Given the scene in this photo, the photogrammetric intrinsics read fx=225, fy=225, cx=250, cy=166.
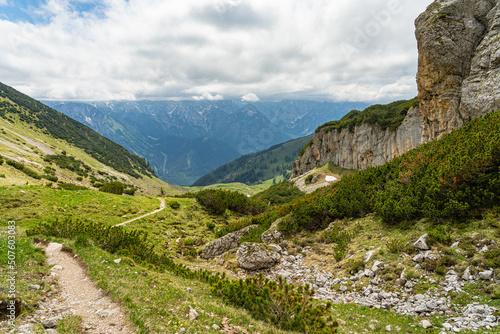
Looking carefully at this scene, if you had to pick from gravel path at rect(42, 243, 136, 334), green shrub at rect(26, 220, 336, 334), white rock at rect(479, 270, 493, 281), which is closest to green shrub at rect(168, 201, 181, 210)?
green shrub at rect(26, 220, 336, 334)

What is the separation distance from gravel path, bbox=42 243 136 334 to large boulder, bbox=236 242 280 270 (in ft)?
28.6

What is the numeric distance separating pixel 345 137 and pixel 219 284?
342 feet

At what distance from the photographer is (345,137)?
102312mm

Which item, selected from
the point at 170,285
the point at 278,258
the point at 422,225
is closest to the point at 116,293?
the point at 170,285

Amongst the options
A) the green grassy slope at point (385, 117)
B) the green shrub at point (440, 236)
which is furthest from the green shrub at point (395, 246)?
the green grassy slope at point (385, 117)

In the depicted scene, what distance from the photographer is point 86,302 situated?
7.70 metres

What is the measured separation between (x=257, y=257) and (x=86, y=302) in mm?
9503

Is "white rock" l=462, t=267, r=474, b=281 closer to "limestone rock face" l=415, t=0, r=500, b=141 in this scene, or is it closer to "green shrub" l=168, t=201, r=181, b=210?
"limestone rock face" l=415, t=0, r=500, b=141

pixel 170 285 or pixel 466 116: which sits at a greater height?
pixel 466 116

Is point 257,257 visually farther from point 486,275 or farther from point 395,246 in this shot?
point 486,275

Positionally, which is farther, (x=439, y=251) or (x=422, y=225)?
(x=422, y=225)

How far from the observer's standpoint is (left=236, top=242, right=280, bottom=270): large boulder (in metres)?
14.8

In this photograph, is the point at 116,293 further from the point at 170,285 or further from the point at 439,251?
the point at 439,251

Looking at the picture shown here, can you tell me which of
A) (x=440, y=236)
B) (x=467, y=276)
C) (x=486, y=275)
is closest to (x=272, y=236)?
(x=440, y=236)
